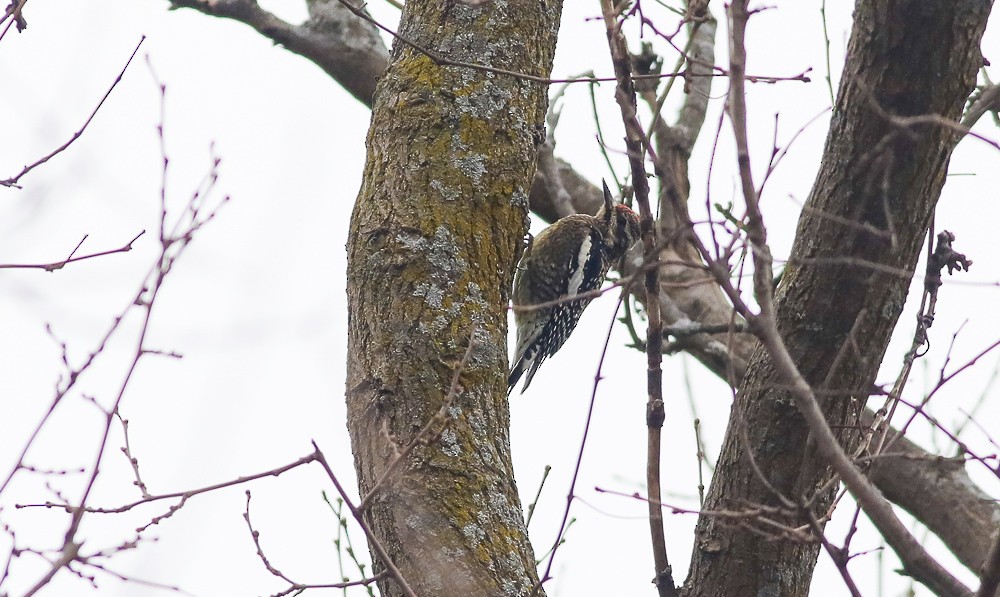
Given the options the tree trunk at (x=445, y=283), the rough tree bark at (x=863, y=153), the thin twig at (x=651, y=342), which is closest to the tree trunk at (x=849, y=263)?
the rough tree bark at (x=863, y=153)

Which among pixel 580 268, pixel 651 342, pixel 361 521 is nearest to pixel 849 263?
pixel 651 342

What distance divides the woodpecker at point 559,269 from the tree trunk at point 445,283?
2977 mm

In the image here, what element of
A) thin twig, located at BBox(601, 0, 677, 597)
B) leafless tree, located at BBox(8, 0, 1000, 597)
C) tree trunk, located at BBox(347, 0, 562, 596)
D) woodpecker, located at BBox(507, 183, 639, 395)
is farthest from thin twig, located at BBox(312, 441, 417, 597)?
woodpecker, located at BBox(507, 183, 639, 395)

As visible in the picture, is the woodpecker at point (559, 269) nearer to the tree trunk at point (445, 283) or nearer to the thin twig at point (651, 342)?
the tree trunk at point (445, 283)

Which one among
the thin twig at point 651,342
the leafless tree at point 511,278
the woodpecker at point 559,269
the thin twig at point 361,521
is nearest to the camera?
the thin twig at point 361,521

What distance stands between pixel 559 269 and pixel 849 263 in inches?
168

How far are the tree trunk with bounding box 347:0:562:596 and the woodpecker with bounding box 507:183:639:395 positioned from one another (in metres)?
2.98

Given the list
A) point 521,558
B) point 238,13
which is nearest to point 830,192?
point 521,558

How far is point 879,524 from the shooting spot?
2.05m

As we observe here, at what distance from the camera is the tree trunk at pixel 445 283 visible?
272 centimetres

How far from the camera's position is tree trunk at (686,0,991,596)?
8.75 ft

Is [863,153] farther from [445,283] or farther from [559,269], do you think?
[559,269]

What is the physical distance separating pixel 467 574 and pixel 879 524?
1.02 meters

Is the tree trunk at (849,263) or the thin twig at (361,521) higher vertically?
the tree trunk at (849,263)
